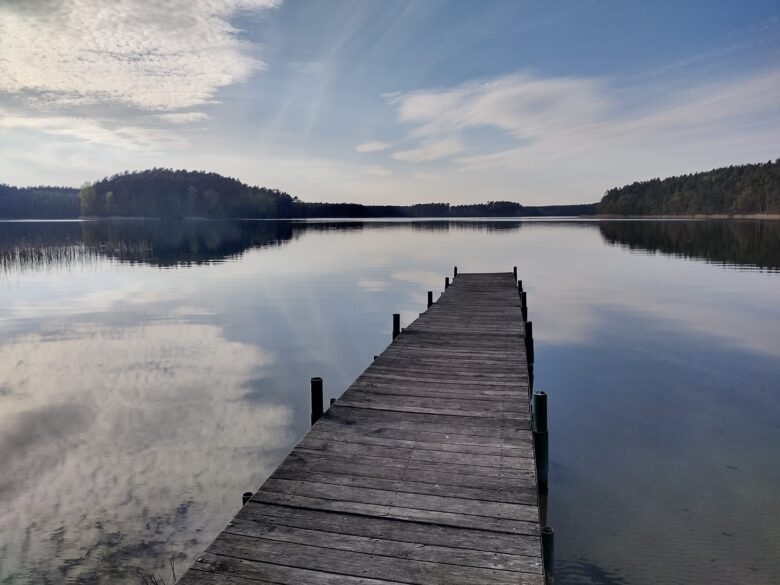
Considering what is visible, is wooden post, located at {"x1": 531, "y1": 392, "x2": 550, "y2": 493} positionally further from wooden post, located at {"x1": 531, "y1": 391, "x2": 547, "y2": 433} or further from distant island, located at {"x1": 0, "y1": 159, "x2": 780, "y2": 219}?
distant island, located at {"x1": 0, "y1": 159, "x2": 780, "y2": 219}

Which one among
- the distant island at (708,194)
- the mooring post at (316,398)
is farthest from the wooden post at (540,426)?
the distant island at (708,194)

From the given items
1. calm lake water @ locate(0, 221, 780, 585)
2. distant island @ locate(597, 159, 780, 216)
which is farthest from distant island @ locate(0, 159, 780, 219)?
calm lake water @ locate(0, 221, 780, 585)

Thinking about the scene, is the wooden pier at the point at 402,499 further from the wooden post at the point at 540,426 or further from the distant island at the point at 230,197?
the distant island at the point at 230,197

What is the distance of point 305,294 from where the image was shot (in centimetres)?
2545

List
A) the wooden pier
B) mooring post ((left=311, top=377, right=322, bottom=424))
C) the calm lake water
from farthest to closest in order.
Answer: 1. mooring post ((left=311, top=377, right=322, bottom=424))
2. the calm lake water
3. the wooden pier

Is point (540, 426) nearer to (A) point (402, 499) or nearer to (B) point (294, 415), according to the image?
(A) point (402, 499)

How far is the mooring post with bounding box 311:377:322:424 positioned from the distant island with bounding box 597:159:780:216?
155783 mm

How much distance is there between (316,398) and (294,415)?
11.4 ft

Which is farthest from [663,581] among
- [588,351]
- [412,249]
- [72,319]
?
[412,249]

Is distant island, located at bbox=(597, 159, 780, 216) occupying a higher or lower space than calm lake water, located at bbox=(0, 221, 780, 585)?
higher

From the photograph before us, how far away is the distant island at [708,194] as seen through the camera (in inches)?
5278

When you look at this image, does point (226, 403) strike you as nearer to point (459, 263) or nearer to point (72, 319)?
point (72, 319)

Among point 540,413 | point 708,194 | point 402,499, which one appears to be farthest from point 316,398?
point 708,194

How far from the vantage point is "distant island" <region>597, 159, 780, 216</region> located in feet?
440
